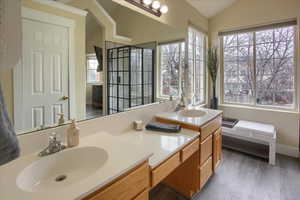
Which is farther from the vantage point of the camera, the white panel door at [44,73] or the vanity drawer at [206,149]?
the vanity drawer at [206,149]

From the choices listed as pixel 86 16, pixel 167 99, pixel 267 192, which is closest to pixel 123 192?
pixel 86 16

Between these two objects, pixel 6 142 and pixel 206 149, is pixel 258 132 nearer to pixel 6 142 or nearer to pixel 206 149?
pixel 206 149

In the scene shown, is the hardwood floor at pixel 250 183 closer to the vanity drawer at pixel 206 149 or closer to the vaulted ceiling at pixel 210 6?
the vanity drawer at pixel 206 149

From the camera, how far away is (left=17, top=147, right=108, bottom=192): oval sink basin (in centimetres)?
84

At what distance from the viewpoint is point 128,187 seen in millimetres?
874

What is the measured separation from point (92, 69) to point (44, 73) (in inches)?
13.7

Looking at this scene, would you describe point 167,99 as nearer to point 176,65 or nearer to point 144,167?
point 176,65

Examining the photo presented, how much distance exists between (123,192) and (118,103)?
84 centimetres

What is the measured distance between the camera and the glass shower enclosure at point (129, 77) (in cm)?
148

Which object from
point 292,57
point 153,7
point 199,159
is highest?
point 153,7

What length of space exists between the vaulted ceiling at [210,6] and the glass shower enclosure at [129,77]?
4.91 feet

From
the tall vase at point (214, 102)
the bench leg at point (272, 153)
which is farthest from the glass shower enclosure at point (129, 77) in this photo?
the bench leg at point (272, 153)

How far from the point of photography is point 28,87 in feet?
3.26

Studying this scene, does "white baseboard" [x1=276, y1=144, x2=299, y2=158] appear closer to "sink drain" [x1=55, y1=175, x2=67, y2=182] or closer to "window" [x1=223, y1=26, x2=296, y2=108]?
"window" [x1=223, y1=26, x2=296, y2=108]
